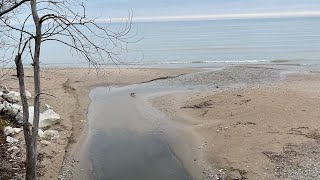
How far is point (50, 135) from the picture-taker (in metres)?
15.5

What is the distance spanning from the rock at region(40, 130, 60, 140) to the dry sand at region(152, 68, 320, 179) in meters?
5.44

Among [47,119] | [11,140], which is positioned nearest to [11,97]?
[47,119]

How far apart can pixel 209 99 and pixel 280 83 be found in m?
7.54

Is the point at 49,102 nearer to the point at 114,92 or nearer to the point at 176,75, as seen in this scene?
the point at 114,92

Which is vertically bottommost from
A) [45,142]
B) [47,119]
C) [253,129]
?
[45,142]

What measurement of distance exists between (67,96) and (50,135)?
27.3 ft

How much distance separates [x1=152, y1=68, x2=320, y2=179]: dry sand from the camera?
1237 cm

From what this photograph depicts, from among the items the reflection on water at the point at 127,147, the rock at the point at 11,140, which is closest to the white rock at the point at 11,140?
the rock at the point at 11,140

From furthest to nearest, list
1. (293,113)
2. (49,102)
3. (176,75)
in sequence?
(176,75) < (49,102) < (293,113)

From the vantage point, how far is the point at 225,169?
12430mm

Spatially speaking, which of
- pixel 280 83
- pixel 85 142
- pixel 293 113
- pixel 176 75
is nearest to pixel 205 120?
pixel 293 113

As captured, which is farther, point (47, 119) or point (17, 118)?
point (47, 119)

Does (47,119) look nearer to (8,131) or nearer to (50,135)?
(50,135)

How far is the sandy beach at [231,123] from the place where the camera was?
41.4 ft
